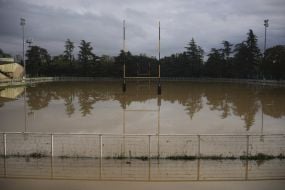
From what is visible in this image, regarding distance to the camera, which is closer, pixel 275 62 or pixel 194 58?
pixel 275 62

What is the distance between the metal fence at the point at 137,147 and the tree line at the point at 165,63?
6337 centimetres

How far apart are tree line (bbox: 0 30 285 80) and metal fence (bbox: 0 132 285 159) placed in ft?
208

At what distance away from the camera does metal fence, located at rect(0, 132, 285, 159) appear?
1138 cm

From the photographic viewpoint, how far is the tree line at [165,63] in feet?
247

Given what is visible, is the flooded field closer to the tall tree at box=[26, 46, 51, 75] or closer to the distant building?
the distant building

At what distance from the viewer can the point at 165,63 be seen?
90.4 m

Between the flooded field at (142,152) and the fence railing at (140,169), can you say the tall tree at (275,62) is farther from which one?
the fence railing at (140,169)

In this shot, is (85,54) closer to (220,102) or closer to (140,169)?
(220,102)

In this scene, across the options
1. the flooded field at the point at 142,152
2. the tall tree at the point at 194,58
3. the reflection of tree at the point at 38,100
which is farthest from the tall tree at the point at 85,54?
the flooded field at the point at 142,152

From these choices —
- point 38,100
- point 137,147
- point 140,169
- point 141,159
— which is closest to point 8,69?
point 38,100

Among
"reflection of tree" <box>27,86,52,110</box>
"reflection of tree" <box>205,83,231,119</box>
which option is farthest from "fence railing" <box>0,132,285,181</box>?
"reflection of tree" <box>27,86,52,110</box>

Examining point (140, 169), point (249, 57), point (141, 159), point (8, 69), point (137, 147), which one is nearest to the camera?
point (140, 169)

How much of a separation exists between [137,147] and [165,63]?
78.6 meters

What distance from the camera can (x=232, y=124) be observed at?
1861 cm
